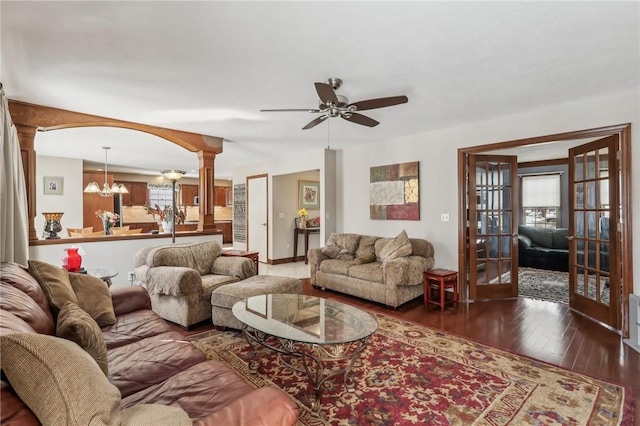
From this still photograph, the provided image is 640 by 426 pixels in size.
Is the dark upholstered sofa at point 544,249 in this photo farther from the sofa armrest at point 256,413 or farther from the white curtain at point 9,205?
the white curtain at point 9,205

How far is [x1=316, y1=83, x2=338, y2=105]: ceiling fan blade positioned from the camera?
240 cm

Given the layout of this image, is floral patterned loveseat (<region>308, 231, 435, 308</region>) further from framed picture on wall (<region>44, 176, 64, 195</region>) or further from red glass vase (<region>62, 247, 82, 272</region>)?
framed picture on wall (<region>44, 176, 64, 195</region>)

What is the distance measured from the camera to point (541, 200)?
7754 mm

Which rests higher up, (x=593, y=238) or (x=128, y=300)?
(x=593, y=238)

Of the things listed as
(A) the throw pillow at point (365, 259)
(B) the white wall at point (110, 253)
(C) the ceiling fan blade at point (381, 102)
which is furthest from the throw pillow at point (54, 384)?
(A) the throw pillow at point (365, 259)

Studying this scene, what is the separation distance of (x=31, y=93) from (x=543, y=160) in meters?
9.09

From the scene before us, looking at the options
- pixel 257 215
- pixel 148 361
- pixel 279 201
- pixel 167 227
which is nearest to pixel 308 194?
pixel 279 201

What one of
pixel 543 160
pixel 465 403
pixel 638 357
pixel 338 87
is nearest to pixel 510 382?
pixel 465 403

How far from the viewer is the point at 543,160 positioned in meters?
7.42

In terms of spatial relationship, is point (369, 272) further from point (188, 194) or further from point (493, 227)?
point (188, 194)

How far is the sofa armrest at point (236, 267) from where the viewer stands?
3.80 m

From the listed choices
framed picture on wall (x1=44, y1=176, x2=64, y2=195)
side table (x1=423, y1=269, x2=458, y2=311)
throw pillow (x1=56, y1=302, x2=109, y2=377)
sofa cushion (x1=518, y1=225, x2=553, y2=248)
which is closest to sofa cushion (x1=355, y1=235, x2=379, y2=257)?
side table (x1=423, y1=269, x2=458, y2=311)

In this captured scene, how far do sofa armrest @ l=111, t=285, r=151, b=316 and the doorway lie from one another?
150 inches

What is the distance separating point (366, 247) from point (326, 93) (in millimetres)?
2940
